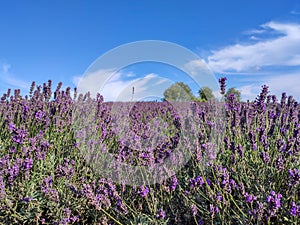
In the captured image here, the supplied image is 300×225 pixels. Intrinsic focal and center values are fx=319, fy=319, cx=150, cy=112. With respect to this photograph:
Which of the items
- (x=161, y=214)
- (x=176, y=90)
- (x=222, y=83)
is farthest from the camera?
(x=176, y=90)

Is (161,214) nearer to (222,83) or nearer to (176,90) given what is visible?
(222,83)

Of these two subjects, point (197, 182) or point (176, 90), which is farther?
point (176, 90)

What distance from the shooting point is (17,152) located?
2820mm

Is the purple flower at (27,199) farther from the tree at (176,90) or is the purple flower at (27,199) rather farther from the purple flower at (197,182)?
the tree at (176,90)

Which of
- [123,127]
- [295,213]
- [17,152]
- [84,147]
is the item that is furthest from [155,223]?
[123,127]

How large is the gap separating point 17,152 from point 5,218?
2.17ft

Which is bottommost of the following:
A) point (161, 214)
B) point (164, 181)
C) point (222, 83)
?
point (161, 214)

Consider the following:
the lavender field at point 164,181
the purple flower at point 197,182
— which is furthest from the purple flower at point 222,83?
the purple flower at point 197,182

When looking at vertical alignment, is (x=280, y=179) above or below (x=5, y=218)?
above

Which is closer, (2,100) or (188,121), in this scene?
(188,121)

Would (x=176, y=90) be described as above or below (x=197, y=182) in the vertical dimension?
above


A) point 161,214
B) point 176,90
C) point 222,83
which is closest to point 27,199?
point 161,214

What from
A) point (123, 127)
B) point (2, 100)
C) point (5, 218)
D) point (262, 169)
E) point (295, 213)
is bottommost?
point (5, 218)

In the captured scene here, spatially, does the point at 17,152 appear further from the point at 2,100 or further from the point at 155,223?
the point at 2,100
